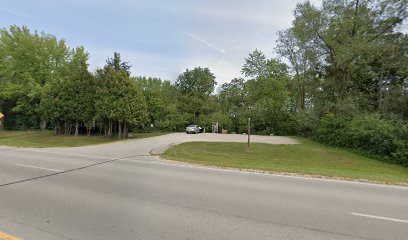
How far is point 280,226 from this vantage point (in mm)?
4523

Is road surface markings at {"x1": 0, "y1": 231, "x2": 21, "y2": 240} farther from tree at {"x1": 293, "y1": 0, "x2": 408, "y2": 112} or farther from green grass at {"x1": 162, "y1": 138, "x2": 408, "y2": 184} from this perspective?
tree at {"x1": 293, "y1": 0, "x2": 408, "y2": 112}

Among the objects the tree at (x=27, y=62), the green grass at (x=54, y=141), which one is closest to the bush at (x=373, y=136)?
the green grass at (x=54, y=141)

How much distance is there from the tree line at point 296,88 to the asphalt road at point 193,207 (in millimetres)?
15090

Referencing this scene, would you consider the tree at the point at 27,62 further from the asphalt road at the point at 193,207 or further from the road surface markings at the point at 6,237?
the road surface markings at the point at 6,237

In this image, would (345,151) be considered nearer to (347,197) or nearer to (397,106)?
(397,106)

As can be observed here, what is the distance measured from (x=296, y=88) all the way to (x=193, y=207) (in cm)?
4112

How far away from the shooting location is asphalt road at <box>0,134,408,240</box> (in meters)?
4.24

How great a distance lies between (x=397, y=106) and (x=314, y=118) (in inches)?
333

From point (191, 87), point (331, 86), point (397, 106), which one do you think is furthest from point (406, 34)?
point (191, 87)

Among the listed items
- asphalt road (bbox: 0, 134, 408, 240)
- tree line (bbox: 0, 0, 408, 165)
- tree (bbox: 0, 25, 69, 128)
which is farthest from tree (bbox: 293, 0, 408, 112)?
tree (bbox: 0, 25, 69, 128)

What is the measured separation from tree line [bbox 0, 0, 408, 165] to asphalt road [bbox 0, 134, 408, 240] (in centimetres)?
1509

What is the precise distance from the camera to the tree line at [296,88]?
25.5 metres

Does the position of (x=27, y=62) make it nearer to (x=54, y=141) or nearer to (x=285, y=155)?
(x=54, y=141)

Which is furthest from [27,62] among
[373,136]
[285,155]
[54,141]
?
[373,136]
